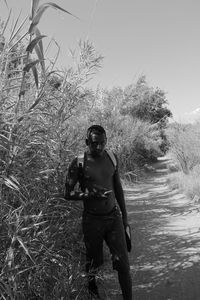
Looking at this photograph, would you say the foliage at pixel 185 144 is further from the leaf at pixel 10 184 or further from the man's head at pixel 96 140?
the leaf at pixel 10 184

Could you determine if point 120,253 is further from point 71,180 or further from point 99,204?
point 71,180

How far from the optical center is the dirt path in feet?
11.0

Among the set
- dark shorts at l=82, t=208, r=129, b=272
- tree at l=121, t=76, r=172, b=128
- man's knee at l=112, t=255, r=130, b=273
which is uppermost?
tree at l=121, t=76, r=172, b=128

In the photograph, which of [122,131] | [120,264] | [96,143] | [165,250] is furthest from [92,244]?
[122,131]

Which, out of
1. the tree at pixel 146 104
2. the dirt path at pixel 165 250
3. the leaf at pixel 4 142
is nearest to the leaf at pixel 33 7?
the leaf at pixel 4 142

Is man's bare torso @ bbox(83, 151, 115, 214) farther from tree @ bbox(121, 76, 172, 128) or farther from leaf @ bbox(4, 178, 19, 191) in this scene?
tree @ bbox(121, 76, 172, 128)

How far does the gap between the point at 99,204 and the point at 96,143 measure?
49 cm

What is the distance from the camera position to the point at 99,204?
275cm

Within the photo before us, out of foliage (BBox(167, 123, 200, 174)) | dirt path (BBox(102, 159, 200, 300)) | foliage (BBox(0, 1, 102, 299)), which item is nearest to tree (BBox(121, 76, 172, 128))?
foliage (BBox(167, 123, 200, 174))

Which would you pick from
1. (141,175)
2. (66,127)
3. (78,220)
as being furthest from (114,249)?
(141,175)

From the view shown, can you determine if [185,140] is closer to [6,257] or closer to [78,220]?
[78,220]

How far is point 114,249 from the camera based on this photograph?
273 centimetres

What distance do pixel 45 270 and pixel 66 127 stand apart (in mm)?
1577

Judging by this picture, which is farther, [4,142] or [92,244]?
[92,244]
